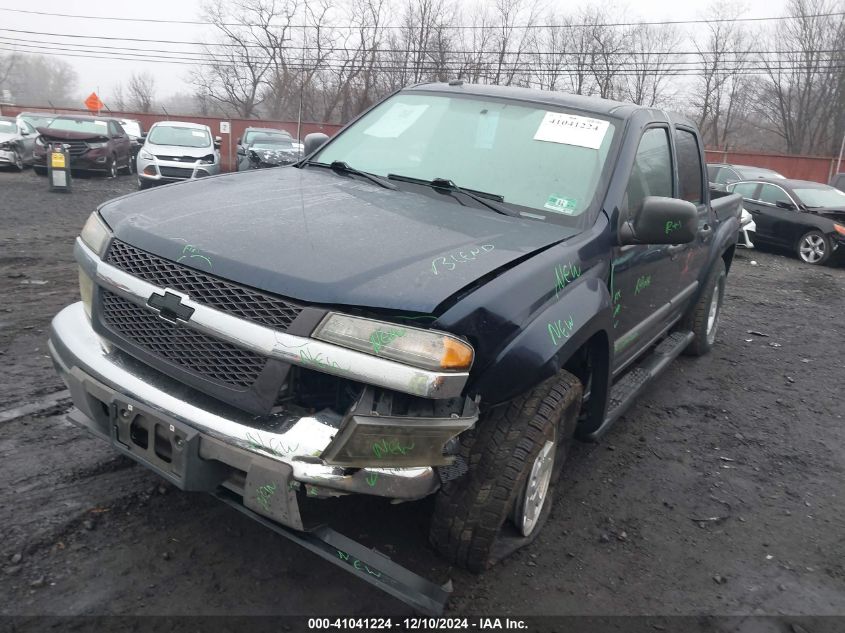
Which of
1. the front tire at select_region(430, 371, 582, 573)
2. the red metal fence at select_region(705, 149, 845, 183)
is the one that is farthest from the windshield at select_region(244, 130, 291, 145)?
the red metal fence at select_region(705, 149, 845, 183)

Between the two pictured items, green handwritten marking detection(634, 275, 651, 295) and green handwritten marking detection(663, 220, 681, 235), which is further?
green handwritten marking detection(634, 275, 651, 295)

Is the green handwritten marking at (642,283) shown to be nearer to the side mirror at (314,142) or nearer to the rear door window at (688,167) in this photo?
the rear door window at (688,167)

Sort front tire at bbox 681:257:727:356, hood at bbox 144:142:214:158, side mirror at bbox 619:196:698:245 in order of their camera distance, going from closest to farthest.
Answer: side mirror at bbox 619:196:698:245, front tire at bbox 681:257:727:356, hood at bbox 144:142:214:158

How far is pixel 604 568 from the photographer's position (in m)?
2.92

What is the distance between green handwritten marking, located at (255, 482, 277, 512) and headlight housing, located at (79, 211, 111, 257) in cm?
117

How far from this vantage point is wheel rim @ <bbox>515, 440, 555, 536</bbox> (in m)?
2.74

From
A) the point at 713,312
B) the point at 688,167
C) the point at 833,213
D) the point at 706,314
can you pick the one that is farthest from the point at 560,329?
the point at 833,213

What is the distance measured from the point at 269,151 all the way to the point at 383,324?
56.0 ft

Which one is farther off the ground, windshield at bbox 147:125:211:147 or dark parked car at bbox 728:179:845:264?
windshield at bbox 147:125:211:147

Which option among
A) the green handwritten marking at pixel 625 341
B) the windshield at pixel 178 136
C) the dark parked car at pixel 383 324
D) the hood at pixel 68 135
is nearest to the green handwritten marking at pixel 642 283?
the dark parked car at pixel 383 324

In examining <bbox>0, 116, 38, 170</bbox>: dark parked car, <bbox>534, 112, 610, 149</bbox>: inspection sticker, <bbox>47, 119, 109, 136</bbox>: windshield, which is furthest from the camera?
<bbox>47, 119, 109, 136</bbox>: windshield

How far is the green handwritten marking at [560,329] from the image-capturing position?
2.47 m

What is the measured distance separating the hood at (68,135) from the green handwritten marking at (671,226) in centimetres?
1722

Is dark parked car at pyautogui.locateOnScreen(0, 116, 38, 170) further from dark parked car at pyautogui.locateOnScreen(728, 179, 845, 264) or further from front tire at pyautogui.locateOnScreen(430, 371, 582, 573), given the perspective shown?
front tire at pyautogui.locateOnScreen(430, 371, 582, 573)
